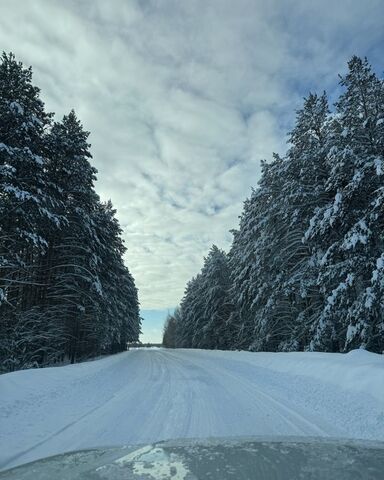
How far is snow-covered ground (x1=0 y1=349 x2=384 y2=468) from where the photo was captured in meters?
5.82

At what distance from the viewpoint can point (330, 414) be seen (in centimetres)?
740

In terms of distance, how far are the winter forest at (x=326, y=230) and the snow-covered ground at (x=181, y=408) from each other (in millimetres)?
3739

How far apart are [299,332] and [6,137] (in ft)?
59.3

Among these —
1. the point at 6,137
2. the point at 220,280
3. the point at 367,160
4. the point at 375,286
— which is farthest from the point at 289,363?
the point at 220,280

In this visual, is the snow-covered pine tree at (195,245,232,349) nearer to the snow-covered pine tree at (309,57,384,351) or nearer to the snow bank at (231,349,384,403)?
the snow-covered pine tree at (309,57,384,351)

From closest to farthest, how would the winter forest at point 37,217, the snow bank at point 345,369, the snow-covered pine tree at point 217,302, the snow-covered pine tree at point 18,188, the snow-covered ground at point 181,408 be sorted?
1. the snow-covered ground at point 181,408
2. the snow bank at point 345,369
3. the snow-covered pine tree at point 18,188
4. the winter forest at point 37,217
5. the snow-covered pine tree at point 217,302

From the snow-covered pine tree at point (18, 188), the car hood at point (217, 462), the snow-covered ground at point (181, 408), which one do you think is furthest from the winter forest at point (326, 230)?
the snow-covered pine tree at point (18, 188)

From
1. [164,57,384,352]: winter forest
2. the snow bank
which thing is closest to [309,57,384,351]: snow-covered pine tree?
[164,57,384,352]: winter forest

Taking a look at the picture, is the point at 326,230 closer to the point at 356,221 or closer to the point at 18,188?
the point at 356,221

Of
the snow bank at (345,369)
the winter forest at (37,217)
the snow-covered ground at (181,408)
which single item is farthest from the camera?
the winter forest at (37,217)

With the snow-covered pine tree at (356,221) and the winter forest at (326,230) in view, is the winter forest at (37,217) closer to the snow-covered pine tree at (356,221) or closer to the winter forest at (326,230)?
the winter forest at (326,230)

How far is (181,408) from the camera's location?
7.87 metres

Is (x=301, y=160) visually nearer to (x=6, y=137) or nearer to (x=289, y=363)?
(x=289, y=363)

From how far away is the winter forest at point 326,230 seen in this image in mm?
14273
